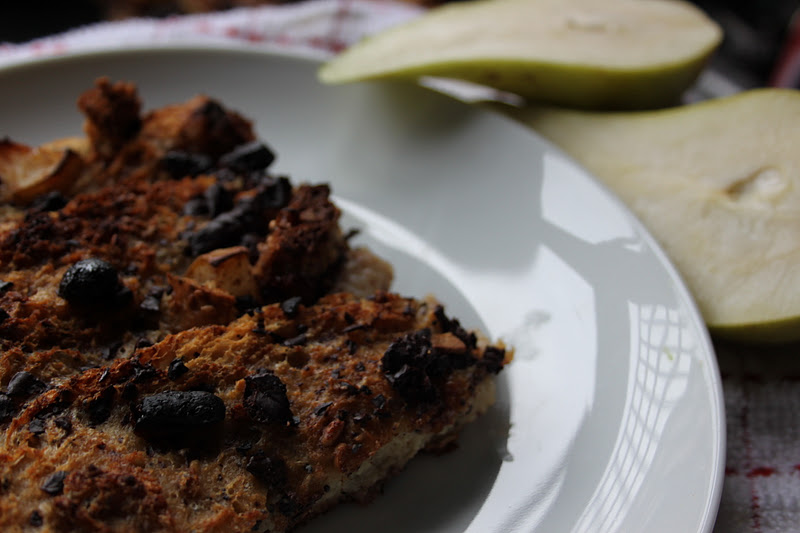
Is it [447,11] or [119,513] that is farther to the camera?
[447,11]

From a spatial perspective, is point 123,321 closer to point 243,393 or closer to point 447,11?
point 243,393

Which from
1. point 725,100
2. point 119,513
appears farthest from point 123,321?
point 725,100

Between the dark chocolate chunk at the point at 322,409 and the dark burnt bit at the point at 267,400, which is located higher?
the dark burnt bit at the point at 267,400

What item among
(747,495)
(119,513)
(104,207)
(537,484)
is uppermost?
(104,207)

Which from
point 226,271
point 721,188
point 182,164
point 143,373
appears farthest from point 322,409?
point 721,188

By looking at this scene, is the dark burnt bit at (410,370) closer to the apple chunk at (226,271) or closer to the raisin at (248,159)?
the apple chunk at (226,271)

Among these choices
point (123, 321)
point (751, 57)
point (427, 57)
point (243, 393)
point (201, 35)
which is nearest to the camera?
→ point (243, 393)

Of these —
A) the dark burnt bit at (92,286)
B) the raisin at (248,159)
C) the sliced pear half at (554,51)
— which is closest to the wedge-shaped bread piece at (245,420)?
the dark burnt bit at (92,286)
